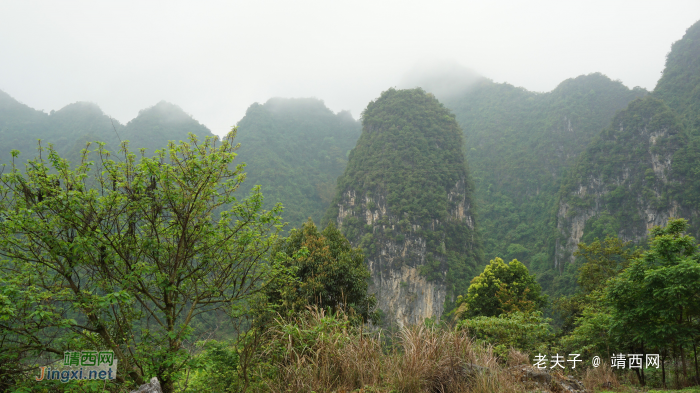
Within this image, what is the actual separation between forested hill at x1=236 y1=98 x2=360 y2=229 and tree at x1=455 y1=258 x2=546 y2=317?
3681 cm

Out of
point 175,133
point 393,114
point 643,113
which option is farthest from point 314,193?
point 643,113

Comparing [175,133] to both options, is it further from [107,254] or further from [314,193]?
[107,254]

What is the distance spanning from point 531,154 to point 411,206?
39.1 metres

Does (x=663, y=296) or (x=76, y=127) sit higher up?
(x=76, y=127)

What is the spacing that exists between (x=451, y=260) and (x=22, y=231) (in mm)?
37088

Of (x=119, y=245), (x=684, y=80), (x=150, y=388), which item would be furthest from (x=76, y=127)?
(x=684, y=80)

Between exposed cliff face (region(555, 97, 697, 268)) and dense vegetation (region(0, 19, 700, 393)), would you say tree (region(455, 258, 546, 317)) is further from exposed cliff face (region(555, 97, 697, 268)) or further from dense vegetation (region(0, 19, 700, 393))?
exposed cliff face (region(555, 97, 697, 268))

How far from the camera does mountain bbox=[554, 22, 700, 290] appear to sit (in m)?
35.2

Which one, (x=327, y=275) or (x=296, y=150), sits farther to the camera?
(x=296, y=150)

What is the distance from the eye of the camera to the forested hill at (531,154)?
168ft

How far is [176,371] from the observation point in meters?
3.18

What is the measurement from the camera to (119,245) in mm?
3223

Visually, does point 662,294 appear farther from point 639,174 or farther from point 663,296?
point 639,174

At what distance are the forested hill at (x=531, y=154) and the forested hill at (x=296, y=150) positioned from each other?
29.4 m
